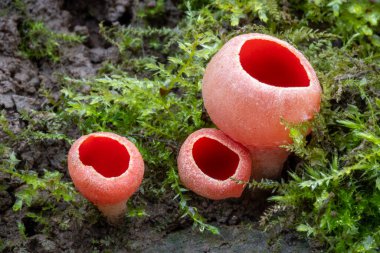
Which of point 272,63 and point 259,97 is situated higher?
point 259,97

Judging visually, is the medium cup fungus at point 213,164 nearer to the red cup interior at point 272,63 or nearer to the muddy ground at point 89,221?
the muddy ground at point 89,221

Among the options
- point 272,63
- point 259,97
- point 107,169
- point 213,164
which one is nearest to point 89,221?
point 107,169

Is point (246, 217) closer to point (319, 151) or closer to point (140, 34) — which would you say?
point (319, 151)

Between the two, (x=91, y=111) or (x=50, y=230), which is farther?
(x=91, y=111)

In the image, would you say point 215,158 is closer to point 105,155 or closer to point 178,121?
point 178,121

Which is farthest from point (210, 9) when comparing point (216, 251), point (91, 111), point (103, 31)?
point (216, 251)
